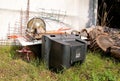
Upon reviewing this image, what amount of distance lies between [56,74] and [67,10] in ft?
8.77

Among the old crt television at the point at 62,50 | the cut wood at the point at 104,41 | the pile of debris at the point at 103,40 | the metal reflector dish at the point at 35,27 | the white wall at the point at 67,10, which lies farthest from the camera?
the white wall at the point at 67,10

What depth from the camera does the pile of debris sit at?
6.18 m

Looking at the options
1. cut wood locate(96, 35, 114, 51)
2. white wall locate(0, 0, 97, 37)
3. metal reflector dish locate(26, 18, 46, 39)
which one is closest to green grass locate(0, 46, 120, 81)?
cut wood locate(96, 35, 114, 51)

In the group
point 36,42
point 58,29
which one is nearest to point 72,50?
point 36,42

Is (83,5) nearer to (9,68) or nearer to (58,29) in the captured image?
(58,29)

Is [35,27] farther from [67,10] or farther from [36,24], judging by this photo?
[67,10]

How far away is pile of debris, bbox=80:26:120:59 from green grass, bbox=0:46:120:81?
0.28 m

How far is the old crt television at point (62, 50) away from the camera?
506 centimetres

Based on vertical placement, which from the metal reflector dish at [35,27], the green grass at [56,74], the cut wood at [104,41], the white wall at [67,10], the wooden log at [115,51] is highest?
the white wall at [67,10]

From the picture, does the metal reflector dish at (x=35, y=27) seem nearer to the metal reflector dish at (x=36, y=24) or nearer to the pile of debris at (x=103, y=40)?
the metal reflector dish at (x=36, y=24)

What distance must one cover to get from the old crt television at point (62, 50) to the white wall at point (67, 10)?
5.50ft

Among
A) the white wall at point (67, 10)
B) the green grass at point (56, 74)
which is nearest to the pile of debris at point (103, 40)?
the green grass at point (56, 74)

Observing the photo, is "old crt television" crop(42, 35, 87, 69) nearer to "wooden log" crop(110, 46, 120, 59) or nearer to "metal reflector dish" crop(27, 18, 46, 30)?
"metal reflector dish" crop(27, 18, 46, 30)

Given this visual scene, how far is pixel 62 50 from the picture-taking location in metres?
5.04
